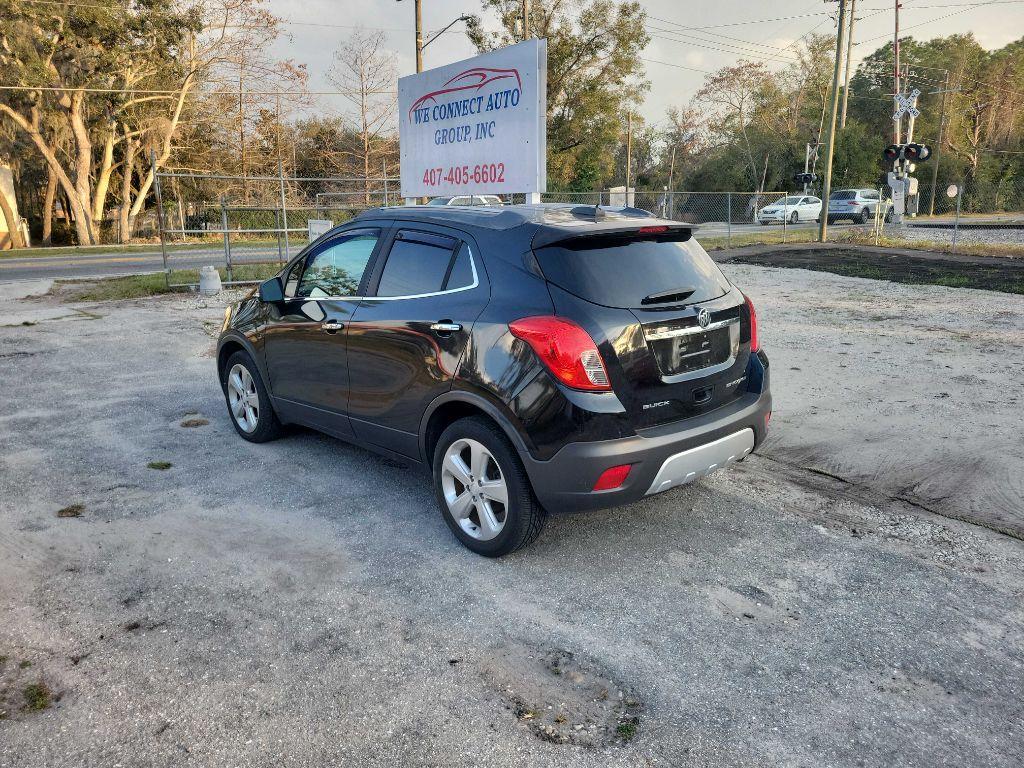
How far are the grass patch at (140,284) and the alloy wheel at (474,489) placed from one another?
502 inches

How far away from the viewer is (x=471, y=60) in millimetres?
10328

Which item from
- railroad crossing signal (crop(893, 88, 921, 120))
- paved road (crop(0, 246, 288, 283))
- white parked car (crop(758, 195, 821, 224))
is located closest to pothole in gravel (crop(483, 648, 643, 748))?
paved road (crop(0, 246, 288, 283))

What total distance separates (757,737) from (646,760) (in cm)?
41

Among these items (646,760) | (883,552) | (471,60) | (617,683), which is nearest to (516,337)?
(617,683)

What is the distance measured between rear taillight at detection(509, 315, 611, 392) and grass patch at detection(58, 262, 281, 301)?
1336 centimetres

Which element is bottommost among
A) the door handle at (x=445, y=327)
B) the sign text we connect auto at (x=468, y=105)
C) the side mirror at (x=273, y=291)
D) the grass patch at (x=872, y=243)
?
the grass patch at (x=872, y=243)

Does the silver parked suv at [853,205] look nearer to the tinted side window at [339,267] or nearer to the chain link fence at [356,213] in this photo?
the chain link fence at [356,213]

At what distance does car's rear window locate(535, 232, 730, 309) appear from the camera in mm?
3695

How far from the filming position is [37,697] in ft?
9.45

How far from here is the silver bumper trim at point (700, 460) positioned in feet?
12.1

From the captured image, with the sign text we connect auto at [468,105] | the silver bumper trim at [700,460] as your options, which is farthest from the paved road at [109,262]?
the silver bumper trim at [700,460]

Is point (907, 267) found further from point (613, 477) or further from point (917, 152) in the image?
point (613, 477)

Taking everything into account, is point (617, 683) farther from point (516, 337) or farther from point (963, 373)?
point (963, 373)

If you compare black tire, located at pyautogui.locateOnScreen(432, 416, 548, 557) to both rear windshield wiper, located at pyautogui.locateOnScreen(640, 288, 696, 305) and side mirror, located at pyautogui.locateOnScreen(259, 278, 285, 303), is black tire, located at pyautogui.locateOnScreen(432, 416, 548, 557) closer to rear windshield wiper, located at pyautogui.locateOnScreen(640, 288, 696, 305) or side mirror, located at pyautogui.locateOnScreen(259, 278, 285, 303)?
rear windshield wiper, located at pyautogui.locateOnScreen(640, 288, 696, 305)
